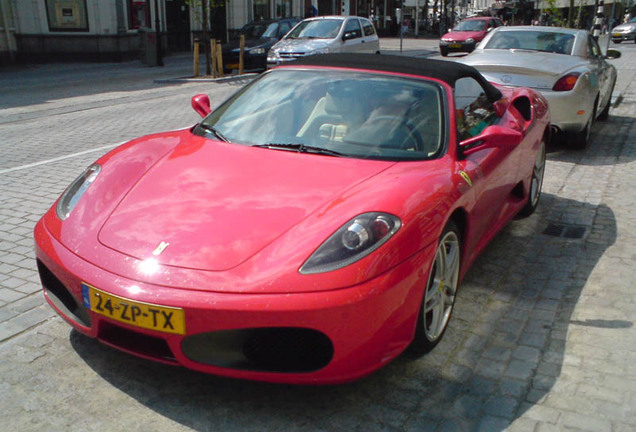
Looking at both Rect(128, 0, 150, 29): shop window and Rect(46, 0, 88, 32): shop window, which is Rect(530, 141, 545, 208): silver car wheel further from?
Rect(128, 0, 150, 29): shop window

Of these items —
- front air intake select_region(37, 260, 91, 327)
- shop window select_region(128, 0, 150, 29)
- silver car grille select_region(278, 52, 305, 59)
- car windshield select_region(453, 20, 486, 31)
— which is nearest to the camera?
front air intake select_region(37, 260, 91, 327)

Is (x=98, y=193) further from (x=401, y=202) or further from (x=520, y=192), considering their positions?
(x=520, y=192)

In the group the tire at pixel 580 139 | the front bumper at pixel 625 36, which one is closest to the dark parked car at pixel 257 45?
the tire at pixel 580 139

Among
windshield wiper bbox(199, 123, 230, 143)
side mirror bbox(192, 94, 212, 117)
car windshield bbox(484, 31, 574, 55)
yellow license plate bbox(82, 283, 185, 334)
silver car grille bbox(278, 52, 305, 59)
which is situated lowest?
silver car grille bbox(278, 52, 305, 59)

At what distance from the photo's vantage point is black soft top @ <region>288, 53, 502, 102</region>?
3.86 metres

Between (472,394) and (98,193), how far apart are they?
2.01 metres

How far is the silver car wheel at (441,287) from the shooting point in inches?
119

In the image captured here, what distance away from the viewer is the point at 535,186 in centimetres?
539

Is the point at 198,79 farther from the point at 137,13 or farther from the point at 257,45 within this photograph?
the point at 137,13

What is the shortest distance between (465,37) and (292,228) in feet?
80.2

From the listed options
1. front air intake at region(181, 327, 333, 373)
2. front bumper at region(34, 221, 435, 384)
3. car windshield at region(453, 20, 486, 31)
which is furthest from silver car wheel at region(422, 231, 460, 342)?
car windshield at region(453, 20, 486, 31)

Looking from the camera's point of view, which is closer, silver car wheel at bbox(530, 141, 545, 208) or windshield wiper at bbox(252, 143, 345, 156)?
windshield wiper at bbox(252, 143, 345, 156)

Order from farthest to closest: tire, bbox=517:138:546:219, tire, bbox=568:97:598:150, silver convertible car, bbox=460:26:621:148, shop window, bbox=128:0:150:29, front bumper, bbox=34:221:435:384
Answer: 1. shop window, bbox=128:0:150:29
2. tire, bbox=568:97:598:150
3. silver convertible car, bbox=460:26:621:148
4. tire, bbox=517:138:546:219
5. front bumper, bbox=34:221:435:384

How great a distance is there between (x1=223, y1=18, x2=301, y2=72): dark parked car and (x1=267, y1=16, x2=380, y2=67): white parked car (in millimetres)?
1752
